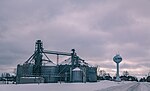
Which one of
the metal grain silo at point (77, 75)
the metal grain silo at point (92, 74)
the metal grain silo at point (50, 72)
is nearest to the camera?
the metal grain silo at point (77, 75)

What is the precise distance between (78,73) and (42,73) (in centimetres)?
1552

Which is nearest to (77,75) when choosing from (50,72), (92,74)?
(50,72)

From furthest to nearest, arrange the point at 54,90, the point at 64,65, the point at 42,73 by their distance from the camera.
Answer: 1. the point at 64,65
2. the point at 42,73
3. the point at 54,90

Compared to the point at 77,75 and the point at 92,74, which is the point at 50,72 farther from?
the point at 92,74

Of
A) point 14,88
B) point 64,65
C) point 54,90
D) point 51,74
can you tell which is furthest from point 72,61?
point 14,88

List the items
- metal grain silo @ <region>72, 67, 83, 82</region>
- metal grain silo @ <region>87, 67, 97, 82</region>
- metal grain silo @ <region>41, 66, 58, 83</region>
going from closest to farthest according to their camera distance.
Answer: metal grain silo @ <region>72, 67, 83, 82</region> → metal grain silo @ <region>41, 66, 58, 83</region> → metal grain silo @ <region>87, 67, 97, 82</region>

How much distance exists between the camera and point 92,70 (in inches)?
5108

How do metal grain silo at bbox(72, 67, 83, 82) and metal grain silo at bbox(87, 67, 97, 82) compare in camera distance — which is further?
metal grain silo at bbox(87, 67, 97, 82)

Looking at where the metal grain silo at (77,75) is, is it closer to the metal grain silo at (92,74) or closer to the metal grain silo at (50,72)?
the metal grain silo at (50,72)

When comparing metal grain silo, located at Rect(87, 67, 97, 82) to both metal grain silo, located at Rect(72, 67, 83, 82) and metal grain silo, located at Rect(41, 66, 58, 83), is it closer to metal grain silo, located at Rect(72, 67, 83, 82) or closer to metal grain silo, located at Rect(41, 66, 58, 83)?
metal grain silo, located at Rect(41, 66, 58, 83)

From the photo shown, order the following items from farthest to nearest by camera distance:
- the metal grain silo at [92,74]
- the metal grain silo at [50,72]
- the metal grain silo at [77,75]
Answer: the metal grain silo at [92,74] < the metal grain silo at [50,72] < the metal grain silo at [77,75]

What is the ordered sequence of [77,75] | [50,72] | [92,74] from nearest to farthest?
1. [77,75]
2. [50,72]
3. [92,74]

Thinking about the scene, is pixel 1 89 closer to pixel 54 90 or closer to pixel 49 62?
pixel 54 90

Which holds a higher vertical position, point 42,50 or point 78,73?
point 42,50
